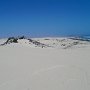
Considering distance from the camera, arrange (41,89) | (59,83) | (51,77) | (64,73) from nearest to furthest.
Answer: (41,89), (59,83), (51,77), (64,73)

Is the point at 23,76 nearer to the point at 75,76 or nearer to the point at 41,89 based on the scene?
the point at 41,89

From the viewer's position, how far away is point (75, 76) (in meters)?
5.39

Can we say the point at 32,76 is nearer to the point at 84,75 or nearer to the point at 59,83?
the point at 59,83

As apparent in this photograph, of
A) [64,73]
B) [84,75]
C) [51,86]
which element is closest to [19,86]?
[51,86]

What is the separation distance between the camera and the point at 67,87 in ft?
14.5

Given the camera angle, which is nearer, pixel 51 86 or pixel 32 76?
pixel 51 86

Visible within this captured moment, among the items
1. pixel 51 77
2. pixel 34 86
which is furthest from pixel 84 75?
pixel 34 86

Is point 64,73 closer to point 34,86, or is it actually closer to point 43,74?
point 43,74

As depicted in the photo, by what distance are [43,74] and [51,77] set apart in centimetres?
41

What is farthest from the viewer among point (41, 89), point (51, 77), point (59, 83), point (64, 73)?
point (64, 73)

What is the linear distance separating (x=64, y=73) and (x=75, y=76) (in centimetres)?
47

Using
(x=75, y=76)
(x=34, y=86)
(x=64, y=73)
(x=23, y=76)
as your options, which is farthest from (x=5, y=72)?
(x=75, y=76)

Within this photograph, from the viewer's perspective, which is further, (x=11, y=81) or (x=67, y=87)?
(x=11, y=81)

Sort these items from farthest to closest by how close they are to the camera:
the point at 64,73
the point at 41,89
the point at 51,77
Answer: the point at 64,73
the point at 51,77
the point at 41,89
